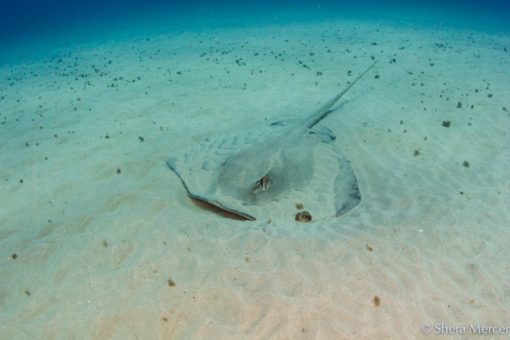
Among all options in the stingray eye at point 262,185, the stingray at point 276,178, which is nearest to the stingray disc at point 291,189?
the stingray at point 276,178

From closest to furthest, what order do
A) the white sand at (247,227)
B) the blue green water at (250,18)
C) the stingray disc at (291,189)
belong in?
the white sand at (247,227) < the stingray disc at (291,189) < the blue green water at (250,18)

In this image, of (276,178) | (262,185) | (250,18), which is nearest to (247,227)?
(262,185)

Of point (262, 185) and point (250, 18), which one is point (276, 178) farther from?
point (250, 18)

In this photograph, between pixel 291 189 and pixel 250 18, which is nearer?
pixel 291 189

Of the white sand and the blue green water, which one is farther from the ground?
the blue green water

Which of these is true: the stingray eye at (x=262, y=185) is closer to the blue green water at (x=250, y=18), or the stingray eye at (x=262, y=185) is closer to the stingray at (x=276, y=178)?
the stingray at (x=276, y=178)

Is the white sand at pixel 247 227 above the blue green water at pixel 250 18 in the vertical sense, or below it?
below

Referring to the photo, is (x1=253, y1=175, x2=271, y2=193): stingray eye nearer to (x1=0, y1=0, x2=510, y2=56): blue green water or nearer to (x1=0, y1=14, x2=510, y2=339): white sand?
(x1=0, y1=14, x2=510, y2=339): white sand

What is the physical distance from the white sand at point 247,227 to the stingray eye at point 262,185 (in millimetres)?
629

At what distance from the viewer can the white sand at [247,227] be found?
3.96 meters

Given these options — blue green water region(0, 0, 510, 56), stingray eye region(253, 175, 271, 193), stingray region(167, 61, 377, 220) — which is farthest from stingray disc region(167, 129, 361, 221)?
blue green water region(0, 0, 510, 56)

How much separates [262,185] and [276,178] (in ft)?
1.21

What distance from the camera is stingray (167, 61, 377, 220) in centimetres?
538

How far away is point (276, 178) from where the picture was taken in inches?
225
